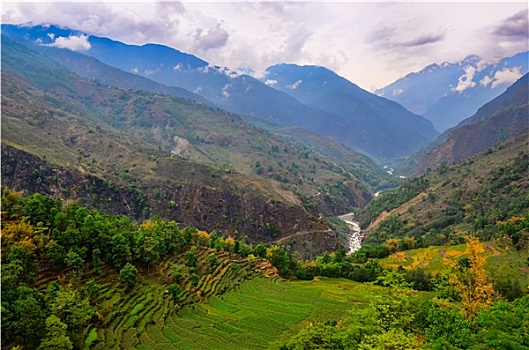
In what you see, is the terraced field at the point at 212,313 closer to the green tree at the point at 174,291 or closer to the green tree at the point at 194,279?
the green tree at the point at 174,291

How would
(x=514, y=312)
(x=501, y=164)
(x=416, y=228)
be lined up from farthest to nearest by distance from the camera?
(x=501, y=164)
(x=416, y=228)
(x=514, y=312)

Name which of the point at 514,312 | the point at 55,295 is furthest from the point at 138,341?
the point at 514,312

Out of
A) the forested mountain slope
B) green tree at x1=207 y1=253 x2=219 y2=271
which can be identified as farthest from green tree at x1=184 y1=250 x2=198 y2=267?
the forested mountain slope

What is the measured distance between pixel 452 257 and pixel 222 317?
203ft

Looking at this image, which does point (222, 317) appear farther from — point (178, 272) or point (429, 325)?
point (429, 325)

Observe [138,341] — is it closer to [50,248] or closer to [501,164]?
[50,248]

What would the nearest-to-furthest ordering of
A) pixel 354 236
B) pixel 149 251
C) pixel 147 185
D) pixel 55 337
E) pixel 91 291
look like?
pixel 55 337
pixel 91 291
pixel 149 251
pixel 147 185
pixel 354 236

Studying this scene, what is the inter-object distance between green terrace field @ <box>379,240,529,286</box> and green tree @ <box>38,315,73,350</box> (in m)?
70.0

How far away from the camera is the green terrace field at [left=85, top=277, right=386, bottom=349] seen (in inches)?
1810

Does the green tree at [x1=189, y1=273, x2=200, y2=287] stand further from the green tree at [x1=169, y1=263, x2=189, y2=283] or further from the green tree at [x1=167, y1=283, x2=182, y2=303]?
the green tree at [x1=167, y1=283, x2=182, y2=303]

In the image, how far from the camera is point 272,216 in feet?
472

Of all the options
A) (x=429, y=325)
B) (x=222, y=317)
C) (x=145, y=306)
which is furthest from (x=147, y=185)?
(x=429, y=325)

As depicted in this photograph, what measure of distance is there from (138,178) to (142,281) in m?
98.8

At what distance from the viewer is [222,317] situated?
2210 inches
